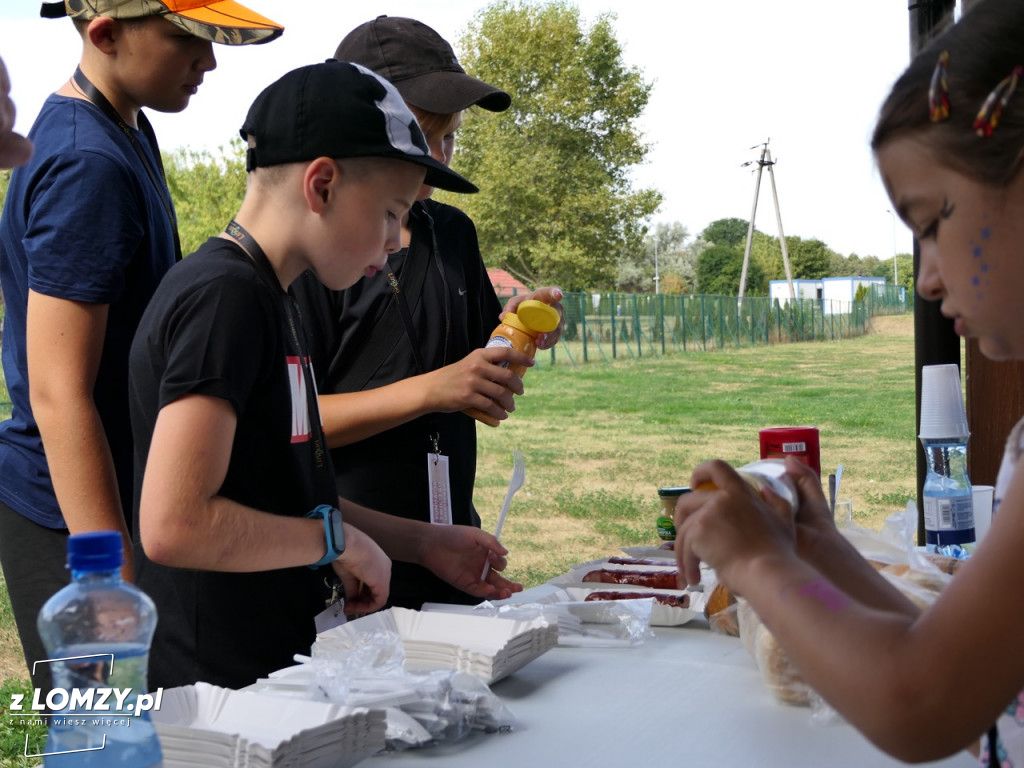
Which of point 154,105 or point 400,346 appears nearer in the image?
point 154,105

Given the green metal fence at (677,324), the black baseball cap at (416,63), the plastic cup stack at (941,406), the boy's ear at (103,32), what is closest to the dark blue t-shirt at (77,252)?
the boy's ear at (103,32)

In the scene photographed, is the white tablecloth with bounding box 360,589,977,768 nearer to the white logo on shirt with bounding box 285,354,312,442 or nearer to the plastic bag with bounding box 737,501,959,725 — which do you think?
the plastic bag with bounding box 737,501,959,725

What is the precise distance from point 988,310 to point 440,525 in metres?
1.12

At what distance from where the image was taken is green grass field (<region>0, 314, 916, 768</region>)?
24.7 feet

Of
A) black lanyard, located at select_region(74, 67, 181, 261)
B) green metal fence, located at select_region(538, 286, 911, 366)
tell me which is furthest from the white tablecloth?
green metal fence, located at select_region(538, 286, 911, 366)

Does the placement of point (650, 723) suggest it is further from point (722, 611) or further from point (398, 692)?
point (722, 611)

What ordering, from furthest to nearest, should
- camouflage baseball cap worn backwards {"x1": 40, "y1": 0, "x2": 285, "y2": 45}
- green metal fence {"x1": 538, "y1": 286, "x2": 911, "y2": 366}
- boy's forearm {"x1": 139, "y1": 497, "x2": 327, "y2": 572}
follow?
green metal fence {"x1": 538, "y1": 286, "x2": 911, "y2": 366} < camouflage baseball cap worn backwards {"x1": 40, "y1": 0, "x2": 285, "y2": 45} < boy's forearm {"x1": 139, "y1": 497, "x2": 327, "y2": 572}

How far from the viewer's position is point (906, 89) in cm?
98

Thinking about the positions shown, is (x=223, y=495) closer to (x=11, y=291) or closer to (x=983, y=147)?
(x=11, y=291)

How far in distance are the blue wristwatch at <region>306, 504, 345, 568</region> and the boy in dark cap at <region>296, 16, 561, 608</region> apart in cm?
51

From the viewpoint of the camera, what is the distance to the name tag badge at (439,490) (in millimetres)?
1984

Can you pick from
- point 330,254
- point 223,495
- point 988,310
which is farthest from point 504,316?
point 988,310

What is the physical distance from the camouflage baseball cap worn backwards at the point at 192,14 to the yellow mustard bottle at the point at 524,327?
0.73 meters

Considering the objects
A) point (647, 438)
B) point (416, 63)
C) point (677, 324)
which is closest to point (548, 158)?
point (677, 324)
